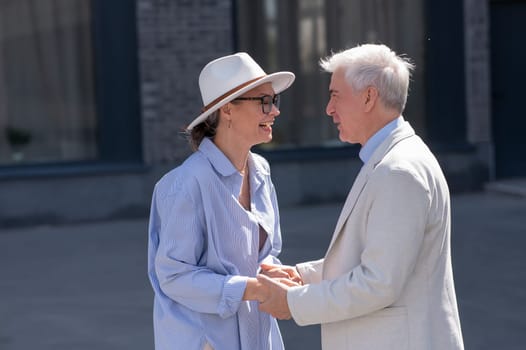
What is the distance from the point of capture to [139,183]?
35.5 feet

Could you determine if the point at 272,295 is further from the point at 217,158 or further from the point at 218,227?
the point at 217,158

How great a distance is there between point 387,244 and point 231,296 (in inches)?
23.1

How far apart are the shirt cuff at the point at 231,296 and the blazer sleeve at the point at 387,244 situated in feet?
1.20

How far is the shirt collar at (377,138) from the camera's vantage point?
3.08m

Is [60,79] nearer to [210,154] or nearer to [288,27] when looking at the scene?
[288,27]

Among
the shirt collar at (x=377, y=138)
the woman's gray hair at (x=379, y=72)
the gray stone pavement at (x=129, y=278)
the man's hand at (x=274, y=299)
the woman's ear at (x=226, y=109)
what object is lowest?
the gray stone pavement at (x=129, y=278)

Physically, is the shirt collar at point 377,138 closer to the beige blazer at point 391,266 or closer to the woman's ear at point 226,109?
the beige blazer at point 391,266

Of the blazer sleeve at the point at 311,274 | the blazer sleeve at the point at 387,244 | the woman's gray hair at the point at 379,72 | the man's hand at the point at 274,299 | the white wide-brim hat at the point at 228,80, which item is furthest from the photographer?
the blazer sleeve at the point at 311,274

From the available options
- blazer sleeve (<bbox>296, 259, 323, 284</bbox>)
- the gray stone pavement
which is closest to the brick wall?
the gray stone pavement

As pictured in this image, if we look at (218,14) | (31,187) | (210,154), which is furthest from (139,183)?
(210,154)

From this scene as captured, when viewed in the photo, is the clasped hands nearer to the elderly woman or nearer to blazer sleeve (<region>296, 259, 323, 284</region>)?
the elderly woman

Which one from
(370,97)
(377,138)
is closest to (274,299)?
(377,138)

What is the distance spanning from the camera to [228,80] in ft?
10.9

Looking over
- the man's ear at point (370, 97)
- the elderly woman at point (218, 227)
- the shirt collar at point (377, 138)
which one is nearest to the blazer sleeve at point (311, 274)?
the elderly woman at point (218, 227)
